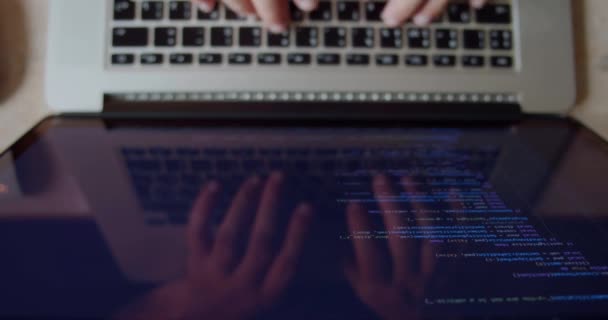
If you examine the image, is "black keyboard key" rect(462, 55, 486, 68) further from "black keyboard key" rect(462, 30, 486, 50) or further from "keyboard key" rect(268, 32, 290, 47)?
"keyboard key" rect(268, 32, 290, 47)

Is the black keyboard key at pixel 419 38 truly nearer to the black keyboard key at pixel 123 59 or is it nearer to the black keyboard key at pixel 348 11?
the black keyboard key at pixel 348 11

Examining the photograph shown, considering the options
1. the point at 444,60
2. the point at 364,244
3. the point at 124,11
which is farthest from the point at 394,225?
the point at 124,11

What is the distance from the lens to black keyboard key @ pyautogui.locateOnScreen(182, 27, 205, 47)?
32cm

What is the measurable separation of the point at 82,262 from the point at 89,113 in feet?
0.38

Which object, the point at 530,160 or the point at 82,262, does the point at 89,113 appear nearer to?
the point at 82,262

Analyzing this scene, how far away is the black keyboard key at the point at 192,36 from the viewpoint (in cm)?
32

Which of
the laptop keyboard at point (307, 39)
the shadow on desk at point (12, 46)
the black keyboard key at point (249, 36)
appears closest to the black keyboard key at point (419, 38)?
the laptop keyboard at point (307, 39)

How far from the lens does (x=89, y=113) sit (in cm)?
33

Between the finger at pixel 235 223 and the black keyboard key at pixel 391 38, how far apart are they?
0.42 feet

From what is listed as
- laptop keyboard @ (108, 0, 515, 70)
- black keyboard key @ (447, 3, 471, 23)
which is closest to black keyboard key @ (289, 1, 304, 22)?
laptop keyboard @ (108, 0, 515, 70)

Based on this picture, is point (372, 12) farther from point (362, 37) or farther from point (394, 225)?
point (394, 225)

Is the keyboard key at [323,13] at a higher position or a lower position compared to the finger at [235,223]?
higher

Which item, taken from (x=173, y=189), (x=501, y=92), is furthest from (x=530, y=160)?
(x=173, y=189)

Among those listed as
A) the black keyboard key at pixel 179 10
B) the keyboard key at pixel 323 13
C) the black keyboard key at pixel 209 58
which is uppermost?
the black keyboard key at pixel 179 10
